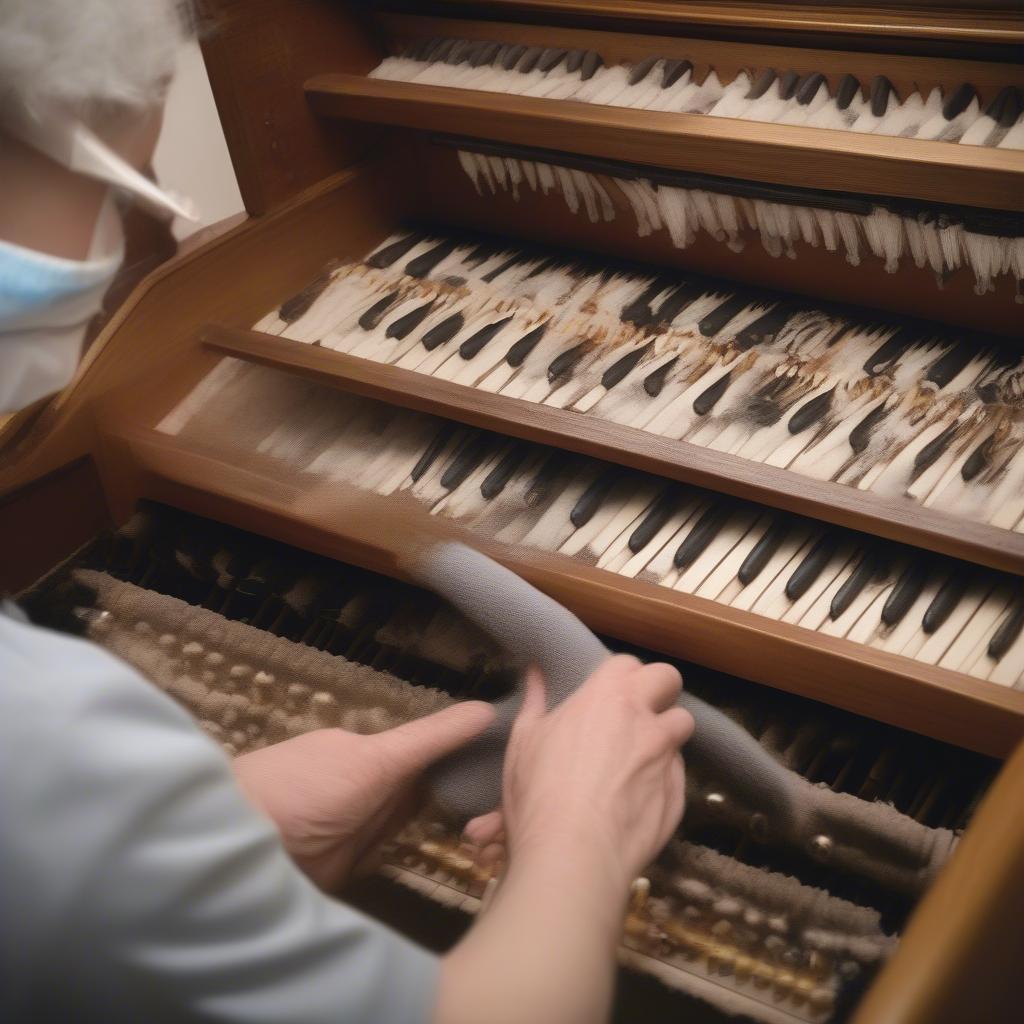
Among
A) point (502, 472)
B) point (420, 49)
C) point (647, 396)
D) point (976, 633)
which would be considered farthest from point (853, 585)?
point (420, 49)

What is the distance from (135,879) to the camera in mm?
593

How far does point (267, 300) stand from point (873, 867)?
1166 mm

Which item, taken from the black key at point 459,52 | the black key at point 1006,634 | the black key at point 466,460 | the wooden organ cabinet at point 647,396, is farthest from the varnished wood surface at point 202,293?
the black key at point 1006,634

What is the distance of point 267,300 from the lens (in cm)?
168

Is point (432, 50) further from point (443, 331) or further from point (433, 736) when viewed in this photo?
point (433, 736)

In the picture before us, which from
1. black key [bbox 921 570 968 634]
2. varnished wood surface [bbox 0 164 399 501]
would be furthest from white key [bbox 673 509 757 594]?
varnished wood surface [bbox 0 164 399 501]

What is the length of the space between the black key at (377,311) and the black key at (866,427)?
0.70 metres

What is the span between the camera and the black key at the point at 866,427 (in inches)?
50.6

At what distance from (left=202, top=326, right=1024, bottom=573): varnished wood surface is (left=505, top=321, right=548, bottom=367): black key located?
12 cm

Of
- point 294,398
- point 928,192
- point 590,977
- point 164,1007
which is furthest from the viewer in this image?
point 294,398

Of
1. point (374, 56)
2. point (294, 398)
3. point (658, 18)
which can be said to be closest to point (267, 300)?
point (294, 398)

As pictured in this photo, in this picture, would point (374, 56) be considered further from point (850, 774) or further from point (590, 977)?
point (590, 977)

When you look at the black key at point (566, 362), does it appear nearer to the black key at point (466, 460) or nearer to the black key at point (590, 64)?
the black key at point (466, 460)

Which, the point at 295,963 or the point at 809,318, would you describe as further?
the point at 809,318
